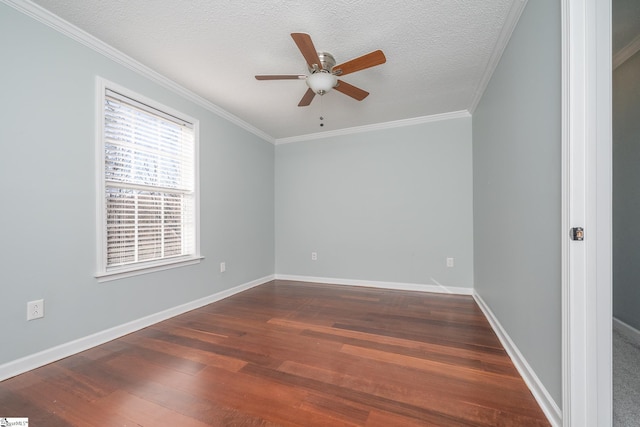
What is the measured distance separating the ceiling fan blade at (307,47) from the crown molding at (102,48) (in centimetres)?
159

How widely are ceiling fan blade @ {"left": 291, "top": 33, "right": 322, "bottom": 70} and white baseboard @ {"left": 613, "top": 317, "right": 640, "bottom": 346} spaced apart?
3149 millimetres

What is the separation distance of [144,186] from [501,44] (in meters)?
3.23

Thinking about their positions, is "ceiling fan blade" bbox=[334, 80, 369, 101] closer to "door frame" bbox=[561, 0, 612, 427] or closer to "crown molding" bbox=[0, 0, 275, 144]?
"door frame" bbox=[561, 0, 612, 427]

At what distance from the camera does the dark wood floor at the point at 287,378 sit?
1222 mm

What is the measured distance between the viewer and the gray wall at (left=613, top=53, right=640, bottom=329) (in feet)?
6.38

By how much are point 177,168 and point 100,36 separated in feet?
3.81

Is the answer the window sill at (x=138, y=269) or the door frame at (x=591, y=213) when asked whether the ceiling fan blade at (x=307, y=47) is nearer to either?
the door frame at (x=591, y=213)

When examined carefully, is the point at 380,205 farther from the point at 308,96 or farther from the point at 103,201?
the point at 103,201

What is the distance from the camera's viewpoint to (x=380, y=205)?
3559 mm

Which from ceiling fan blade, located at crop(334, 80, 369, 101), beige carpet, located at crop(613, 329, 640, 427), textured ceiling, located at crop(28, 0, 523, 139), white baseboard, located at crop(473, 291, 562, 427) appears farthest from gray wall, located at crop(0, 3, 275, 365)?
beige carpet, located at crop(613, 329, 640, 427)

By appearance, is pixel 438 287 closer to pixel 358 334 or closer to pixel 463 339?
pixel 463 339

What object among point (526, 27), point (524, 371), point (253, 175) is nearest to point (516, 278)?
point (524, 371)

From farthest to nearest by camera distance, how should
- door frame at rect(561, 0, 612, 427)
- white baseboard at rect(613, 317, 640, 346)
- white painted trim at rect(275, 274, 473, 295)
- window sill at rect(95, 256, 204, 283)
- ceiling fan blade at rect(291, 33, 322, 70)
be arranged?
white painted trim at rect(275, 274, 473, 295) < window sill at rect(95, 256, 204, 283) < white baseboard at rect(613, 317, 640, 346) < ceiling fan blade at rect(291, 33, 322, 70) < door frame at rect(561, 0, 612, 427)

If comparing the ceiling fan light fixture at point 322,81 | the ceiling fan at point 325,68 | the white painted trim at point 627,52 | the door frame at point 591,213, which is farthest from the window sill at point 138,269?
the white painted trim at point 627,52
